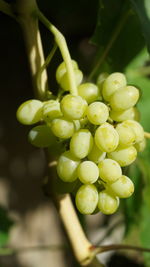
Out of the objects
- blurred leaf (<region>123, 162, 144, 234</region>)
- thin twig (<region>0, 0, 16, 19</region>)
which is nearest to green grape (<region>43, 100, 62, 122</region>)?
thin twig (<region>0, 0, 16, 19</region>)

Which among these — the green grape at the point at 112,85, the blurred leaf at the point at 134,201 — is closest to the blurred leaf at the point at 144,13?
the green grape at the point at 112,85

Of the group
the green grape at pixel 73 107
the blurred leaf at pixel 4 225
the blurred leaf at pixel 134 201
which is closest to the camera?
the green grape at pixel 73 107

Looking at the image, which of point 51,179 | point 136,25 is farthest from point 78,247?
point 136,25

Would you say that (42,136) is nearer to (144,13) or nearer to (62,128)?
(62,128)

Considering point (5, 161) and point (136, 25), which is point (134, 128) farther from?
point (5, 161)

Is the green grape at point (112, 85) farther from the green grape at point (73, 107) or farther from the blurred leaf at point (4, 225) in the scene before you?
the blurred leaf at point (4, 225)
